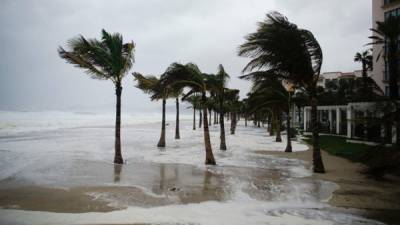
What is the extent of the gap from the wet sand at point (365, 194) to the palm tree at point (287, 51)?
1.17 metres

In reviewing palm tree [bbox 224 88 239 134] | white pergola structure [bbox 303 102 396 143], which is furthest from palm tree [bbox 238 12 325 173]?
palm tree [bbox 224 88 239 134]

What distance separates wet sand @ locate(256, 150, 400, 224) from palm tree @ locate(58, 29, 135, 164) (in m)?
8.94

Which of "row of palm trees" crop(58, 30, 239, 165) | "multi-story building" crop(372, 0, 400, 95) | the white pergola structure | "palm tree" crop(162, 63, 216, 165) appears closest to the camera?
"row of palm trees" crop(58, 30, 239, 165)

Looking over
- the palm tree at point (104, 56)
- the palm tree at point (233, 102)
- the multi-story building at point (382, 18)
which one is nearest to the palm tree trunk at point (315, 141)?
the palm tree at point (104, 56)

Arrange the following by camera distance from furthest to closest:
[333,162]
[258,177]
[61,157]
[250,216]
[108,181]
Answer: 1. [61,157]
2. [333,162]
3. [258,177]
4. [108,181]
5. [250,216]

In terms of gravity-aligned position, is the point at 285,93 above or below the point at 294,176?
above

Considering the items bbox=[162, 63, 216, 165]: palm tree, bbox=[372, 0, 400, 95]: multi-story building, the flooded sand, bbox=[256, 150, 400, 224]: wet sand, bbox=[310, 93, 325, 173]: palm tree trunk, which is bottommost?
the flooded sand

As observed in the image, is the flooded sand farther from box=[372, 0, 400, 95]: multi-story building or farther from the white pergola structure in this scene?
box=[372, 0, 400, 95]: multi-story building

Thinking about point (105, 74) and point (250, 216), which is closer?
point (250, 216)

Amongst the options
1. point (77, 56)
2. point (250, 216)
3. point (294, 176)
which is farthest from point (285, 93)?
point (250, 216)

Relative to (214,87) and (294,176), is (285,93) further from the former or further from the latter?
(294,176)

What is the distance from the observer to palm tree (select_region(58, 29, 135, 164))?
1210cm

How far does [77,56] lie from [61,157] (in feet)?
20.2

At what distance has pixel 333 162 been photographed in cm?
1431
